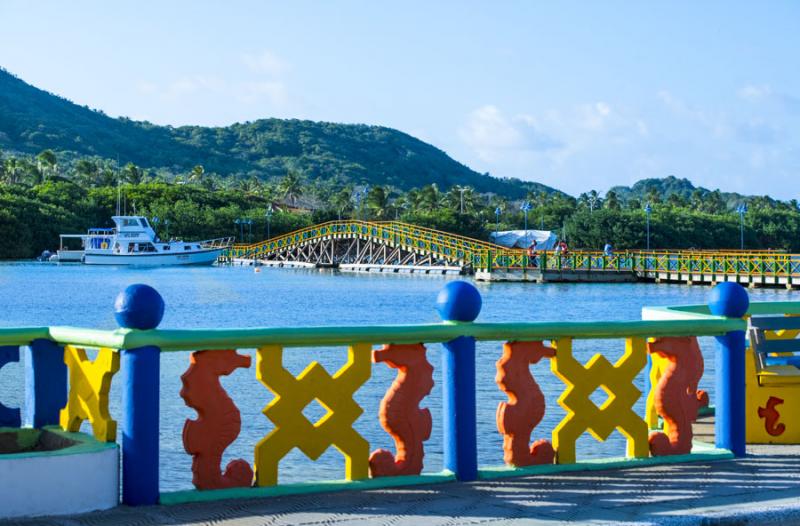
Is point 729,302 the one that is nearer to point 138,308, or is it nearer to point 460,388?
point 460,388

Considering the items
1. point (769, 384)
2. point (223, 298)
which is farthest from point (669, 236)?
point (769, 384)

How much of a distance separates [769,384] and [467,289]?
8.36ft

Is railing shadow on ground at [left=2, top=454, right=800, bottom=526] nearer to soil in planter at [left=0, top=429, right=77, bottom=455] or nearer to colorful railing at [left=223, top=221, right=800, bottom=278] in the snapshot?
soil in planter at [left=0, top=429, right=77, bottom=455]

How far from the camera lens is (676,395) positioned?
718 cm

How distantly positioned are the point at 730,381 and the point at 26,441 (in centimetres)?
392

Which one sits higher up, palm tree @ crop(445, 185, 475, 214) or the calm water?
palm tree @ crop(445, 185, 475, 214)

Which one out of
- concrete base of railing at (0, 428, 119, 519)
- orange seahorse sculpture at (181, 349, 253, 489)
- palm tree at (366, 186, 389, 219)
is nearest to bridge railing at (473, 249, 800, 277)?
orange seahorse sculpture at (181, 349, 253, 489)

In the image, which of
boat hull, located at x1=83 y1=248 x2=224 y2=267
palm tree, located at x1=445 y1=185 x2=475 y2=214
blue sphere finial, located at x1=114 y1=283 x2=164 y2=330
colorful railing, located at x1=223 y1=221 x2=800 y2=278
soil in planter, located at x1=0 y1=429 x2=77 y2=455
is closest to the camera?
blue sphere finial, located at x1=114 y1=283 x2=164 y2=330

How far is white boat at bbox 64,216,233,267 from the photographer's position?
103688 millimetres

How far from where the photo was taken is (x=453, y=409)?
6496 mm

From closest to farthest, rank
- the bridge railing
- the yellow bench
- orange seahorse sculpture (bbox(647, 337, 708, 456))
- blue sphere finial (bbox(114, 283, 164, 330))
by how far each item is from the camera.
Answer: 1. blue sphere finial (bbox(114, 283, 164, 330))
2. orange seahorse sculpture (bbox(647, 337, 708, 456))
3. the yellow bench
4. the bridge railing

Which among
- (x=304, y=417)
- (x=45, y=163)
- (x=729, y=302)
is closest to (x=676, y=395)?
(x=729, y=302)

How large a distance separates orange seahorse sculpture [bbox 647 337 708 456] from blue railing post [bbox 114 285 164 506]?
2.92 metres

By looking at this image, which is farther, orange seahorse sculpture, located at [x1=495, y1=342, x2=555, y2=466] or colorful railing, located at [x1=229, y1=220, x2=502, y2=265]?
colorful railing, located at [x1=229, y1=220, x2=502, y2=265]
